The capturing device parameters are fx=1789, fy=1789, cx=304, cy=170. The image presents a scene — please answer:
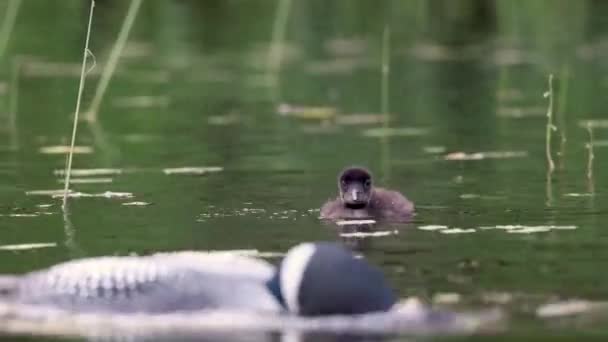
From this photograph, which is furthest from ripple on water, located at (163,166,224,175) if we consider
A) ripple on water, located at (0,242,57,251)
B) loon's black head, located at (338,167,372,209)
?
ripple on water, located at (0,242,57,251)

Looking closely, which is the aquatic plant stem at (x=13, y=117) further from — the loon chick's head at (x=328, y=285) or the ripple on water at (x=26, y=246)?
the loon chick's head at (x=328, y=285)

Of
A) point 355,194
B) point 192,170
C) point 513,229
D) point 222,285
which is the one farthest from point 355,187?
point 222,285

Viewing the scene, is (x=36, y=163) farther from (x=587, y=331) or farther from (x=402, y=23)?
(x=402, y=23)

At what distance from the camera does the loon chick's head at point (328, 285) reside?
806cm

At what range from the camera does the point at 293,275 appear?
8055 millimetres

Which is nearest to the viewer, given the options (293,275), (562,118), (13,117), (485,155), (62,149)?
(293,275)

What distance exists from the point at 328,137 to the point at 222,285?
354 inches

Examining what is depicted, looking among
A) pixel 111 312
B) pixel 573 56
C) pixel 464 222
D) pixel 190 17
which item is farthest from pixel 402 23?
pixel 111 312

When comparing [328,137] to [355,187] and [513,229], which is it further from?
[513,229]

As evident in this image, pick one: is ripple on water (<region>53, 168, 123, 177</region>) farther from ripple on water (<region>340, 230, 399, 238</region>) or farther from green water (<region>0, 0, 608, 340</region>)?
ripple on water (<region>340, 230, 399, 238</region>)

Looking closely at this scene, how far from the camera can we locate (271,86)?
22.4 meters

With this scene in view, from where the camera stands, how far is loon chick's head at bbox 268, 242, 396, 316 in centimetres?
806

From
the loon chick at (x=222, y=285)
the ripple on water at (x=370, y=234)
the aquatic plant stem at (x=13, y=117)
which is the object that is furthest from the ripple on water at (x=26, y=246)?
the aquatic plant stem at (x=13, y=117)

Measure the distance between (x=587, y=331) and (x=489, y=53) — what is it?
1829 centimetres
